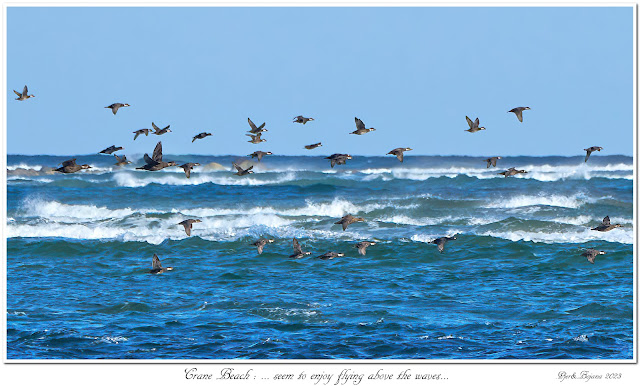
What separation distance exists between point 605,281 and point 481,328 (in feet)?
19.9

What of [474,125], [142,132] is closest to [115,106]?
[142,132]

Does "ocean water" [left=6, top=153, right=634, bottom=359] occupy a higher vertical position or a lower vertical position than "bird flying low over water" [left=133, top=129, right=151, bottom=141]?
lower

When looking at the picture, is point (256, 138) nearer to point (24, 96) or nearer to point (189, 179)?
point (24, 96)

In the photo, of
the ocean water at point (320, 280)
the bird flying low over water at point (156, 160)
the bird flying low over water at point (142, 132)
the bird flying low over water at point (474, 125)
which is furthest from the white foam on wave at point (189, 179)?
the bird flying low over water at point (156, 160)

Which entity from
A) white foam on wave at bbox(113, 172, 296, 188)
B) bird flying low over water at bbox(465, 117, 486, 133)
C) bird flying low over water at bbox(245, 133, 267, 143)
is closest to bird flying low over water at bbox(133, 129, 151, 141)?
bird flying low over water at bbox(245, 133, 267, 143)

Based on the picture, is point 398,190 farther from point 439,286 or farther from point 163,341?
point 163,341

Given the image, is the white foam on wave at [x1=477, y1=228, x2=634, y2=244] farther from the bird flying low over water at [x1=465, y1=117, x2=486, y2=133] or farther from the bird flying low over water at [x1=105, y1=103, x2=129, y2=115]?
the bird flying low over water at [x1=105, y1=103, x2=129, y2=115]

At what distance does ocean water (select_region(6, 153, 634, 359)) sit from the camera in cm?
1572

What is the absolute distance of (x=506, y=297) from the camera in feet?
64.3

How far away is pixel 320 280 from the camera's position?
21766 millimetres

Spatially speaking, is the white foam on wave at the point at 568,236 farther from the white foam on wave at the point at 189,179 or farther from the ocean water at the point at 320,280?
the white foam on wave at the point at 189,179

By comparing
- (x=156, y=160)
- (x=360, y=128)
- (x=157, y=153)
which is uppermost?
(x=360, y=128)

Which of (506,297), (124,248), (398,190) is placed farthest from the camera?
(398,190)
